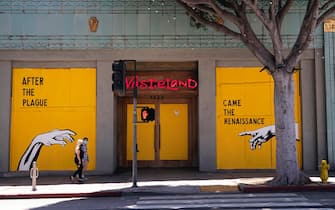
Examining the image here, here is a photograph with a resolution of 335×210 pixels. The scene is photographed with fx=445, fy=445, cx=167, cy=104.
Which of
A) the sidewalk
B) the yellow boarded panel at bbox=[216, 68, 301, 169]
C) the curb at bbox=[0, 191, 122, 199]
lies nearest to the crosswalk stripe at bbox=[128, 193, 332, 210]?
the sidewalk

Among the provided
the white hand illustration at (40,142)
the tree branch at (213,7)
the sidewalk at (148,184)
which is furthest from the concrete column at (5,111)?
the tree branch at (213,7)

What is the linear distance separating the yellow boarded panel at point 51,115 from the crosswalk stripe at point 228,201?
6.70 m

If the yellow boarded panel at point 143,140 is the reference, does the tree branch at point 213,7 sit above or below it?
above

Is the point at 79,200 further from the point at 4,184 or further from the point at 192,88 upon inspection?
the point at 192,88

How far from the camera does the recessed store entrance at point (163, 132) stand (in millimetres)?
21125

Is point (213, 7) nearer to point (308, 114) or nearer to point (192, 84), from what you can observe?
point (192, 84)

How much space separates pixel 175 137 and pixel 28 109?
686cm

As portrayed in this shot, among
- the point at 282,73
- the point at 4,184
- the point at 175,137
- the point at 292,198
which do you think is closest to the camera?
the point at 292,198

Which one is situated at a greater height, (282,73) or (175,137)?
(282,73)

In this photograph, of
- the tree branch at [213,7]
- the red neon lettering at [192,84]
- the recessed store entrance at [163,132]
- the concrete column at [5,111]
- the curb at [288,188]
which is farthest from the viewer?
the recessed store entrance at [163,132]

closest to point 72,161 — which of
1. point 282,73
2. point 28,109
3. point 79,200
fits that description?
point 28,109

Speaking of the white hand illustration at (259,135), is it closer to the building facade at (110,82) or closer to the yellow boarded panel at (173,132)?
the building facade at (110,82)

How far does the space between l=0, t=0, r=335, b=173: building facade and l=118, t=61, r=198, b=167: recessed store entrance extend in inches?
84.4

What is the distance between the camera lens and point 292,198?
12352 mm
